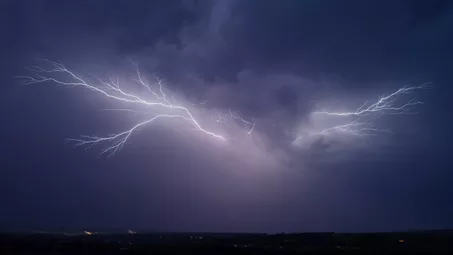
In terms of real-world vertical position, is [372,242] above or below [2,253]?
above

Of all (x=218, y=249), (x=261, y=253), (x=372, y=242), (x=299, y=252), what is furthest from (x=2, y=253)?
(x=372, y=242)

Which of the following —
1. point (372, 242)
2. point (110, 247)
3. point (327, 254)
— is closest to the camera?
point (327, 254)

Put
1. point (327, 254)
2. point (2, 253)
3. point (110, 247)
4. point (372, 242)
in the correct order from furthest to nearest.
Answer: point (372, 242) < point (110, 247) < point (327, 254) < point (2, 253)

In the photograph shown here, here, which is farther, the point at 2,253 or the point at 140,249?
the point at 140,249

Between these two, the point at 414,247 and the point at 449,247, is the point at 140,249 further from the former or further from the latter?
the point at 449,247

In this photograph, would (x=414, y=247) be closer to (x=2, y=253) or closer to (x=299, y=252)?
(x=299, y=252)

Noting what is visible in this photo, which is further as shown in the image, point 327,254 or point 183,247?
point 183,247

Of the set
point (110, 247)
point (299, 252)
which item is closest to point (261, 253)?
point (299, 252)

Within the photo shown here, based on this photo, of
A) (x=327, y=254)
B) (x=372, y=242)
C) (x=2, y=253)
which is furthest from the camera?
(x=372, y=242)
